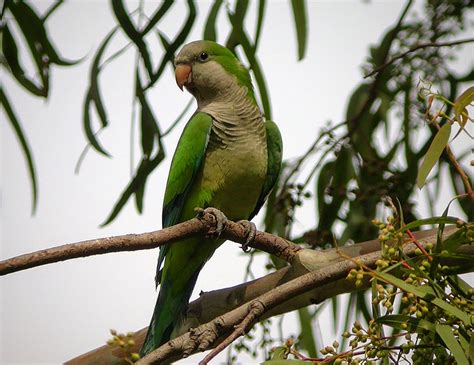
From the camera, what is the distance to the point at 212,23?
239cm

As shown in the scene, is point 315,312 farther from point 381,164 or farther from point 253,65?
point 253,65

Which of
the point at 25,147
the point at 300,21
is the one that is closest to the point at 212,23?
the point at 300,21

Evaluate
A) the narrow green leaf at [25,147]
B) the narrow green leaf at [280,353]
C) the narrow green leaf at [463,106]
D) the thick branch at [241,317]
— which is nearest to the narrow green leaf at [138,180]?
the narrow green leaf at [25,147]

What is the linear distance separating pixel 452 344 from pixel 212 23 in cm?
157

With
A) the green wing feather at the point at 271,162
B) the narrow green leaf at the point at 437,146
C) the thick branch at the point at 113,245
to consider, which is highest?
the green wing feather at the point at 271,162

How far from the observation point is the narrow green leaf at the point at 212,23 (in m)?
2.37

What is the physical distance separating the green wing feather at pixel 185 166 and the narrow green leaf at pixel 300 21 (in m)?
0.38

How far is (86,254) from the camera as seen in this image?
1.21 m

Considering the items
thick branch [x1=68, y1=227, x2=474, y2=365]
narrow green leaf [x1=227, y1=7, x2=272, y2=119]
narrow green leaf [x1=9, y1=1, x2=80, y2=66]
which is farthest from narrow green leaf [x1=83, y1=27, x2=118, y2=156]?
thick branch [x1=68, y1=227, x2=474, y2=365]

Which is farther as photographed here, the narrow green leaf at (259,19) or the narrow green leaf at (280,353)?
the narrow green leaf at (259,19)

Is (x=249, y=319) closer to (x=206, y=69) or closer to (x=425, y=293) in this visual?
(x=425, y=293)

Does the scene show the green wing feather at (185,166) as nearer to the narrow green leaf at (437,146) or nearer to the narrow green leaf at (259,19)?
the narrow green leaf at (259,19)

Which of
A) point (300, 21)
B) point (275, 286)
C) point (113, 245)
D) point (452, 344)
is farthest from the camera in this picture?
point (300, 21)

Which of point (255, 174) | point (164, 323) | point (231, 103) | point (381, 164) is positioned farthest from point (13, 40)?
point (381, 164)
